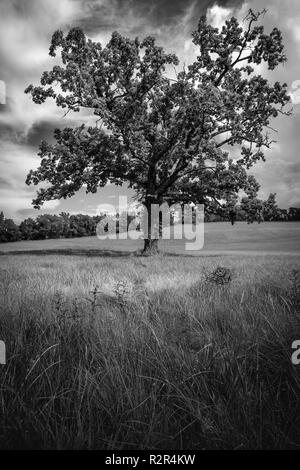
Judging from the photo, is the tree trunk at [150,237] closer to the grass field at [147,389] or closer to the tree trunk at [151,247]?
the tree trunk at [151,247]

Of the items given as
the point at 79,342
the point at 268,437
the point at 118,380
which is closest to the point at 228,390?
the point at 268,437

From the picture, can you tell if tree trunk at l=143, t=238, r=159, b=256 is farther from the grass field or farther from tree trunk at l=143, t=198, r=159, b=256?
the grass field

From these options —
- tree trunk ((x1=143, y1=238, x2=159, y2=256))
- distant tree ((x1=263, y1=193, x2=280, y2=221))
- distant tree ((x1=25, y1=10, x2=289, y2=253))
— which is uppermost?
distant tree ((x1=25, y1=10, x2=289, y2=253))

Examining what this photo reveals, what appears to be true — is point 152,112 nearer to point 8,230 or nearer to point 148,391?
point 148,391

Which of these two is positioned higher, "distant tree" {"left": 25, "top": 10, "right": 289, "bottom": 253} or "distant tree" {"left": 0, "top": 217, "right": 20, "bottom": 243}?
"distant tree" {"left": 25, "top": 10, "right": 289, "bottom": 253}

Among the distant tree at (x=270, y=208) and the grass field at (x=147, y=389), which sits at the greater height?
the distant tree at (x=270, y=208)

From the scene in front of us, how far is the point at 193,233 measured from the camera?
53125mm

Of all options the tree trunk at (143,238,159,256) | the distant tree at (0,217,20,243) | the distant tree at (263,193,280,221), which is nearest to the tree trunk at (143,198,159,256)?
the tree trunk at (143,238,159,256)

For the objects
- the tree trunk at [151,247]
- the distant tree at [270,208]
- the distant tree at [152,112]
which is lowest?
the tree trunk at [151,247]

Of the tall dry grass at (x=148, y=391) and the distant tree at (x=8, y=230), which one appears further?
the distant tree at (x=8, y=230)

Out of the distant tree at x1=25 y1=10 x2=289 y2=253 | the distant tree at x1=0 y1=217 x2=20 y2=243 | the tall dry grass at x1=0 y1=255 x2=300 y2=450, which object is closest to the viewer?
the tall dry grass at x1=0 y1=255 x2=300 y2=450

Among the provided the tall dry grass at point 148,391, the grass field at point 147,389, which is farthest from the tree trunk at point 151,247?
the tall dry grass at point 148,391

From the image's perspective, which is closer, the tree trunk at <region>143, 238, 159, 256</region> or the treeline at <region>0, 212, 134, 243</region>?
the tree trunk at <region>143, 238, 159, 256</region>

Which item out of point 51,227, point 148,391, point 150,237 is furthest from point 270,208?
point 51,227
